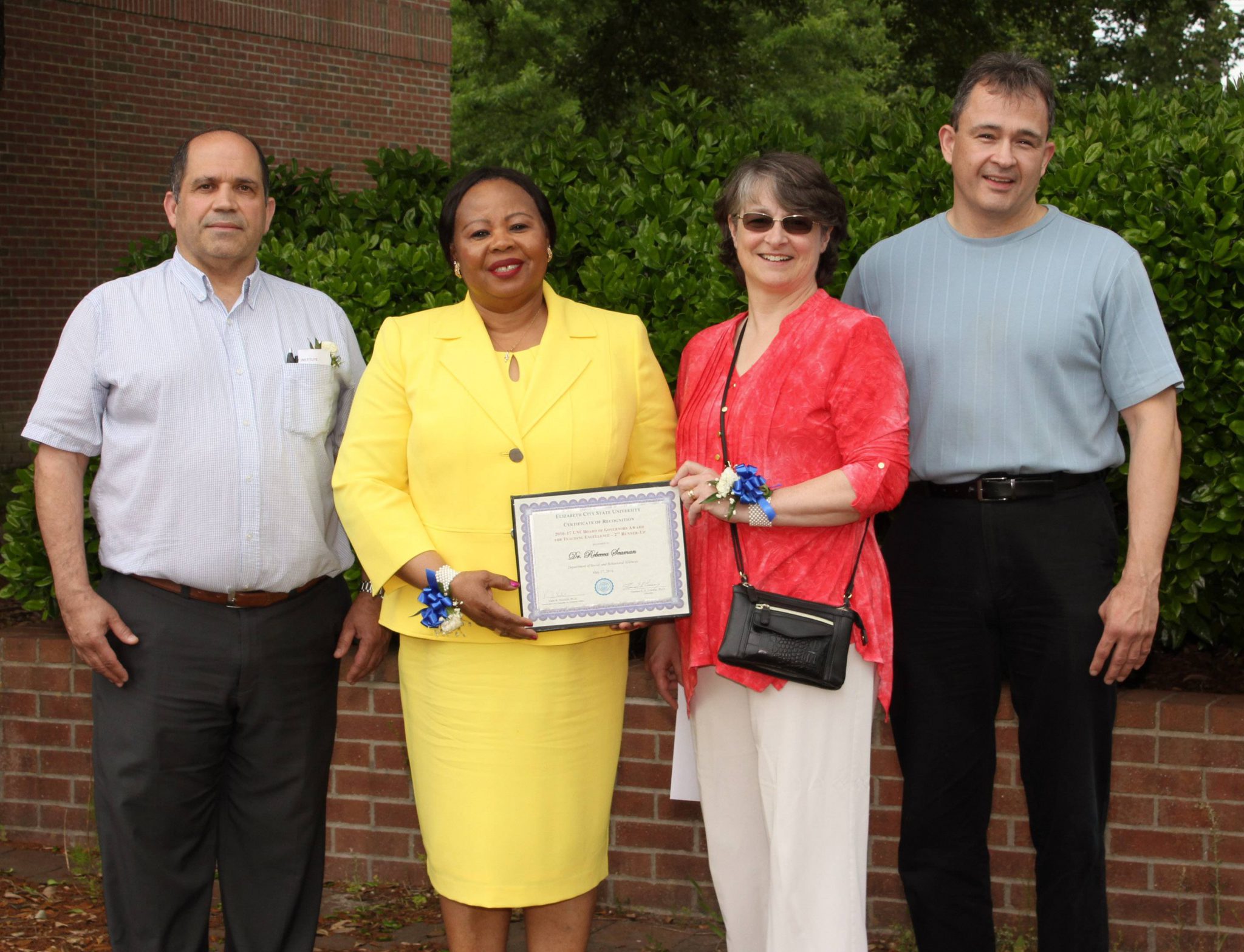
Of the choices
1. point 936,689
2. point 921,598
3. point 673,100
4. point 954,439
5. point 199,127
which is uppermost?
point 199,127

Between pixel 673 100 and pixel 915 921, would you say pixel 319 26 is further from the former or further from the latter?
pixel 915 921

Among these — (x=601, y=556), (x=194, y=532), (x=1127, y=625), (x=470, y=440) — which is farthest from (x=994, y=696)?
(x=194, y=532)

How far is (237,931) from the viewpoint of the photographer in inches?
144

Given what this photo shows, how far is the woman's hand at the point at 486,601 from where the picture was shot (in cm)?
309

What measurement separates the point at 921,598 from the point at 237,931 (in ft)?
6.71

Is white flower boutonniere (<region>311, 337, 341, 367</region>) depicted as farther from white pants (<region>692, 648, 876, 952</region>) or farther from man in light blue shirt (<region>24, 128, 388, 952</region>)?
white pants (<region>692, 648, 876, 952</region>)

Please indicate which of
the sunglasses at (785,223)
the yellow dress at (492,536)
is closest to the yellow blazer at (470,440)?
the yellow dress at (492,536)

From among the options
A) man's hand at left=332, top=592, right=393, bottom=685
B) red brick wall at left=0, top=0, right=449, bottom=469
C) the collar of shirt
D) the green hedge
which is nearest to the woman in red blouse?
man's hand at left=332, top=592, right=393, bottom=685

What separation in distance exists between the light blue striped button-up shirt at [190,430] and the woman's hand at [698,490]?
1030 mm

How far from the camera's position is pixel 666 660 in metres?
3.42

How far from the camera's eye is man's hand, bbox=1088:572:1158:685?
3135mm

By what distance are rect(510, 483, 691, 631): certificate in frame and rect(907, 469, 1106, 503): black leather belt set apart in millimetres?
732

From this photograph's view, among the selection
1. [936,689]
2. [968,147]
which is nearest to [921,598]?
[936,689]

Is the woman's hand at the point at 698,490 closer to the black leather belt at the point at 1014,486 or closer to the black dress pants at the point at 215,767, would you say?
the black leather belt at the point at 1014,486
